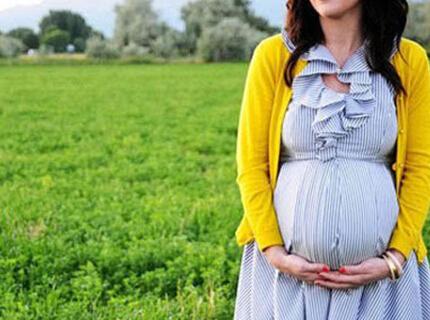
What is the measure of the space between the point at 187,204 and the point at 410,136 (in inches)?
190

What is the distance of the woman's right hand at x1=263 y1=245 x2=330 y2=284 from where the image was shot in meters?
2.44

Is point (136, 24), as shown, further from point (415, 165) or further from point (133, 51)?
point (415, 165)

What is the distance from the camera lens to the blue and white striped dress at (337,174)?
241 cm

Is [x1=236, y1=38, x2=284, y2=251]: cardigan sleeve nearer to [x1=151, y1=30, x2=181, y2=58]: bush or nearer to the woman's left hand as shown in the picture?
the woman's left hand

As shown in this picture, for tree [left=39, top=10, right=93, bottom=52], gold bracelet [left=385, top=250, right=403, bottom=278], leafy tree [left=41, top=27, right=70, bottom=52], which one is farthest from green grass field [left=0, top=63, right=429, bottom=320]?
tree [left=39, top=10, right=93, bottom=52]

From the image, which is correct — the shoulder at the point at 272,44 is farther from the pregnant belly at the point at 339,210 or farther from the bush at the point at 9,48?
the bush at the point at 9,48

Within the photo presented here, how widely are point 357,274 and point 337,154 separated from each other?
0.35 meters

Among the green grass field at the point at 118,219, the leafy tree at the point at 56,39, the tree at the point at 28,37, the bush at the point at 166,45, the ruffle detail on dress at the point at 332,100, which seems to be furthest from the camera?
the tree at the point at 28,37

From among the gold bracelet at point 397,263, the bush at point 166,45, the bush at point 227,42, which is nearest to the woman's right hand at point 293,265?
the gold bracelet at point 397,263

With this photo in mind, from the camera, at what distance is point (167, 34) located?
54.3 metres

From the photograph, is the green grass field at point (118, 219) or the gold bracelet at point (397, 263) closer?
the gold bracelet at point (397, 263)

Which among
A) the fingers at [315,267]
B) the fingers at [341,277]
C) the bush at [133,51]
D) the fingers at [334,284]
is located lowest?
the bush at [133,51]

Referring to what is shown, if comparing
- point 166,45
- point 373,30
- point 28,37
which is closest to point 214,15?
point 166,45

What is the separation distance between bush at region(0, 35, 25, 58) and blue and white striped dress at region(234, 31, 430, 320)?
47225 mm
